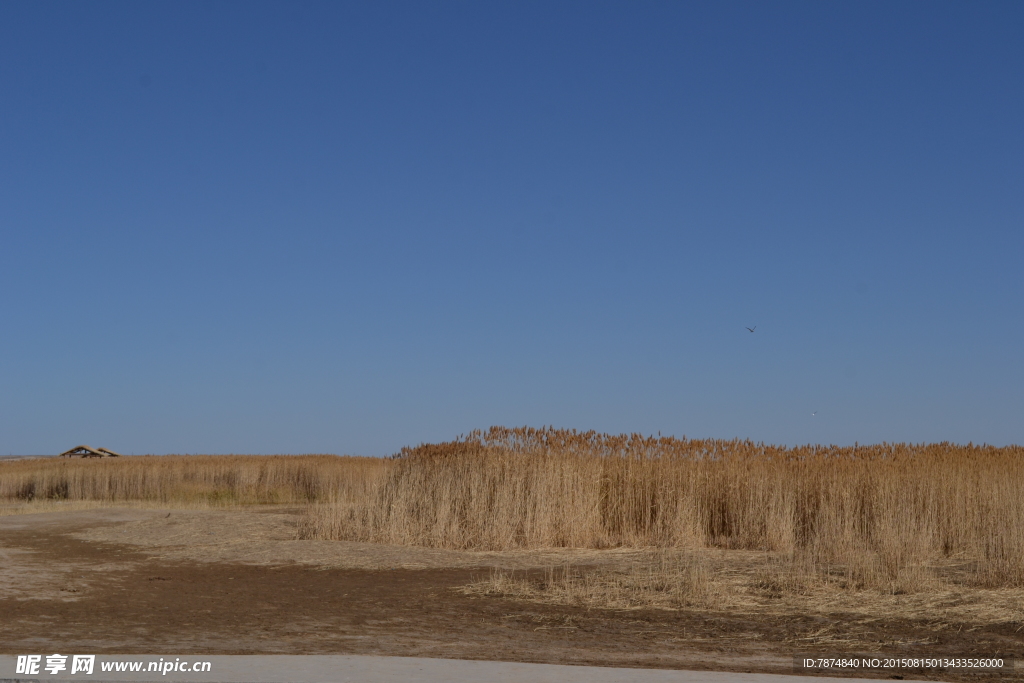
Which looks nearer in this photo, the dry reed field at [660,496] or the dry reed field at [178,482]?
the dry reed field at [660,496]

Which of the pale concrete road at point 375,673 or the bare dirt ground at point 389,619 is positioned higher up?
the pale concrete road at point 375,673

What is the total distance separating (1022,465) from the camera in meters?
21.0

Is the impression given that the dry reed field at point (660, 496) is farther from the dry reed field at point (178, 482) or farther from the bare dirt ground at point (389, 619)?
the dry reed field at point (178, 482)

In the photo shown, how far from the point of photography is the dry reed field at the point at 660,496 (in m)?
17.9

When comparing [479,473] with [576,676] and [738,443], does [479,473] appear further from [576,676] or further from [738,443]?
[576,676]

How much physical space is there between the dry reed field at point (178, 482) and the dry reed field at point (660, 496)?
673 inches

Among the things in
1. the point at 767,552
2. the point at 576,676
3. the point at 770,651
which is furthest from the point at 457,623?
the point at 767,552

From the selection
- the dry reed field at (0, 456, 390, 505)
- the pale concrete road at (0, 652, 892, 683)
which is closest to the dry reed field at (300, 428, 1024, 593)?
the pale concrete road at (0, 652, 892, 683)

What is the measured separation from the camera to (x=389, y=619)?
34.4 ft

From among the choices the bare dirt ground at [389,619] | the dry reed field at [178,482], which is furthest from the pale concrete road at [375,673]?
the dry reed field at [178,482]

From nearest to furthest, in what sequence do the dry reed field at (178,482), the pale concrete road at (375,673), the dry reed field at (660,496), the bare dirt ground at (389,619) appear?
the pale concrete road at (375,673), the bare dirt ground at (389,619), the dry reed field at (660,496), the dry reed field at (178,482)

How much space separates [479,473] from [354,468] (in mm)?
23147

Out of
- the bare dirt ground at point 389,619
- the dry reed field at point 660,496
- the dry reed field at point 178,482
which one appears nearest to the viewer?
the bare dirt ground at point 389,619

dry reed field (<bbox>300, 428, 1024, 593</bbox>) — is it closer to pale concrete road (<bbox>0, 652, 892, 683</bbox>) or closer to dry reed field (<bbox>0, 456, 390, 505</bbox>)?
pale concrete road (<bbox>0, 652, 892, 683</bbox>)
